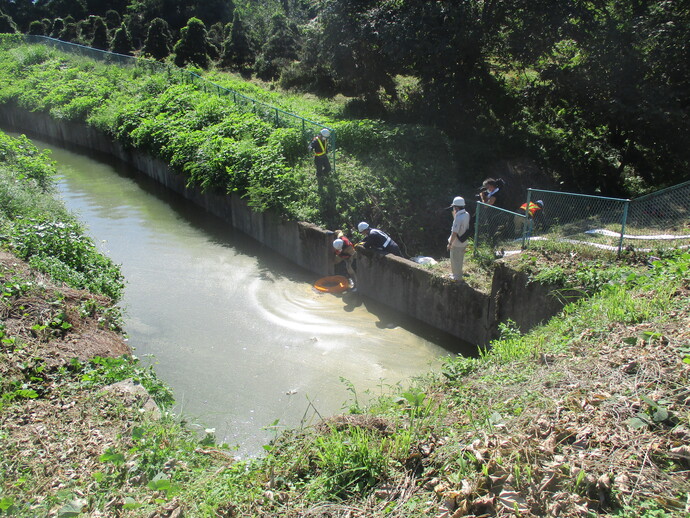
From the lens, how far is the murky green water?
855cm

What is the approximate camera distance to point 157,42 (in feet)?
107

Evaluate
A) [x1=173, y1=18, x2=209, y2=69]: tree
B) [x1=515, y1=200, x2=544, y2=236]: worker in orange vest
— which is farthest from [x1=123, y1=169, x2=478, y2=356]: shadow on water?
[x1=173, y1=18, x2=209, y2=69]: tree

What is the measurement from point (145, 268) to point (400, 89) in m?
12.7

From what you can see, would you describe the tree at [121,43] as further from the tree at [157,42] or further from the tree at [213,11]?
the tree at [213,11]

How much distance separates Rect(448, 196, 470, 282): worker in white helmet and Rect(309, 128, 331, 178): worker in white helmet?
5483 mm

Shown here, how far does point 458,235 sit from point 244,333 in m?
4.52

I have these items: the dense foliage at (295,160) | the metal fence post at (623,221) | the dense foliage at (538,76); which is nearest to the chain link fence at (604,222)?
the metal fence post at (623,221)

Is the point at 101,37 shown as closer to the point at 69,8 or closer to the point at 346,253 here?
the point at 69,8

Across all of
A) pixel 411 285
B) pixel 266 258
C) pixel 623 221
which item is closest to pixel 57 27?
pixel 266 258

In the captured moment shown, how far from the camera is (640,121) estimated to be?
1468 centimetres

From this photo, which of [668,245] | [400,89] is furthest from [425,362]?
[400,89]

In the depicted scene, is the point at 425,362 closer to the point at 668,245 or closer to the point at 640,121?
the point at 668,245

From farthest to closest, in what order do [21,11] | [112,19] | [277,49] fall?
[21,11], [112,19], [277,49]

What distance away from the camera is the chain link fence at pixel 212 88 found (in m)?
16.6
